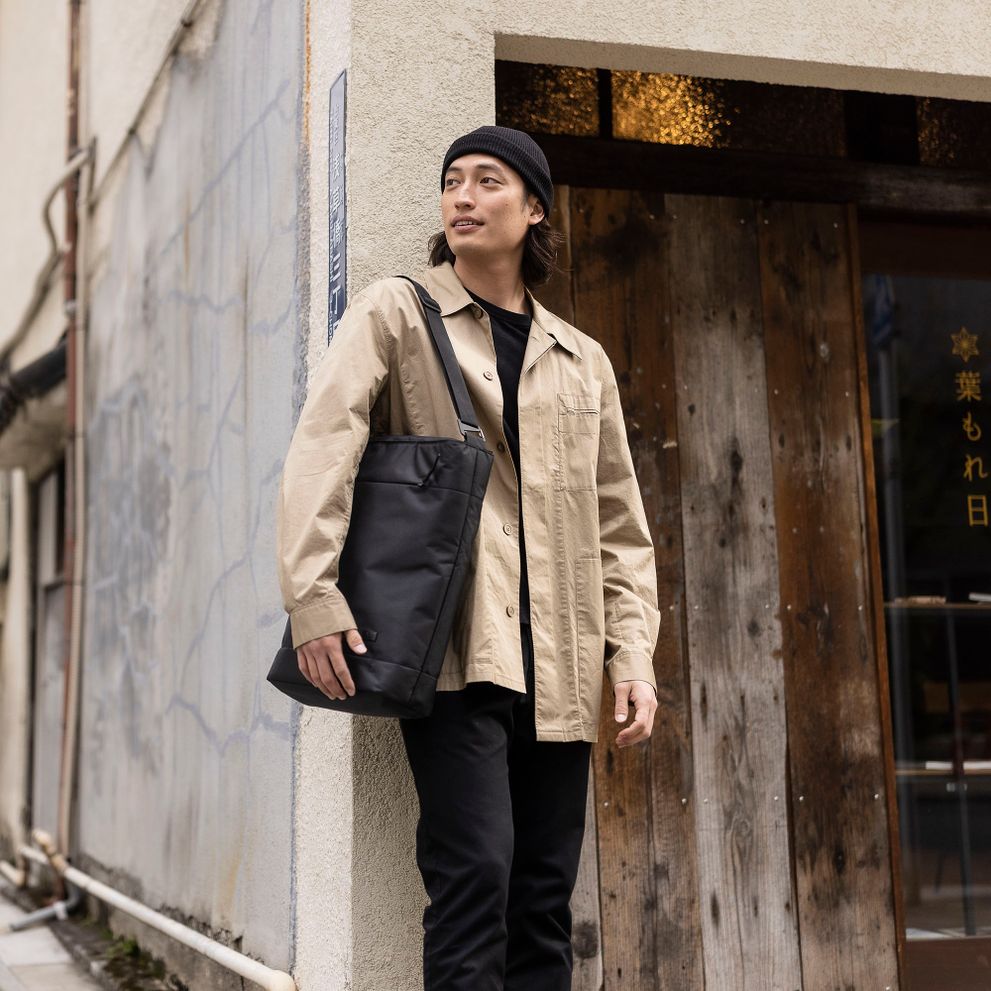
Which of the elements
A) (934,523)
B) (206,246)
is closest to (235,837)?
(206,246)

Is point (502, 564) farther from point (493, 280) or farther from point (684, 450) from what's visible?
point (684, 450)

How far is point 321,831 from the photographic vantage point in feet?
11.1

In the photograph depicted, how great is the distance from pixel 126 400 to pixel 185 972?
2595 mm

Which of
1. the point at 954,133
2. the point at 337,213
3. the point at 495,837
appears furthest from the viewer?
the point at 954,133

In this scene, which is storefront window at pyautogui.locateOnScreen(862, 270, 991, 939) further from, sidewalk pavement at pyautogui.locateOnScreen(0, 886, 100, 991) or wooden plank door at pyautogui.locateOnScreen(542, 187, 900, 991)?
sidewalk pavement at pyautogui.locateOnScreen(0, 886, 100, 991)

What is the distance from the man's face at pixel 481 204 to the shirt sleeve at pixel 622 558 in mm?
442

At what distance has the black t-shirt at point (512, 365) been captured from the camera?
9.68 ft

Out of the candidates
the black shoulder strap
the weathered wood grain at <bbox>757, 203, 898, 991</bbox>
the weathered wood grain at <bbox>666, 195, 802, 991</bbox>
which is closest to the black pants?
the black shoulder strap

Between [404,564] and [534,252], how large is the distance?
36.0 inches

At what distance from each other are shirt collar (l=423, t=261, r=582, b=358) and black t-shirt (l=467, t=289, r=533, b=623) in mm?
37

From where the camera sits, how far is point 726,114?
14.7ft

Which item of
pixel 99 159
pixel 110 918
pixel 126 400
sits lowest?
pixel 110 918

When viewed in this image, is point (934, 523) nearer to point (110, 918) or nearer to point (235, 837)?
point (235, 837)

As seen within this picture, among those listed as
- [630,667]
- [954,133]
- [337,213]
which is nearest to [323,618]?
[630,667]
